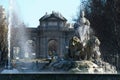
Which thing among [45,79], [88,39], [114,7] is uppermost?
[114,7]

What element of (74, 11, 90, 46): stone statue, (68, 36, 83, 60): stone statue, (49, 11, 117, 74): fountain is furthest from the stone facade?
(68, 36, 83, 60): stone statue

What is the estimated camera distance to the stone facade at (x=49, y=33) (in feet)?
441

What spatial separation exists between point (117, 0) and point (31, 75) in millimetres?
41402

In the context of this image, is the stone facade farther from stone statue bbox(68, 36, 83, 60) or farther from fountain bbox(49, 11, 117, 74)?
stone statue bbox(68, 36, 83, 60)

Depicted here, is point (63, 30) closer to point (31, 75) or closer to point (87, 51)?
point (87, 51)

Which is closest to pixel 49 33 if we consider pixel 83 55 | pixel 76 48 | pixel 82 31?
pixel 82 31

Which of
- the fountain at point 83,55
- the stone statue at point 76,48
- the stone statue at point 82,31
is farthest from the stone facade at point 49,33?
the stone statue at point 76,48

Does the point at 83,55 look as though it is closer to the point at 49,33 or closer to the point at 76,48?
the point at 76,48

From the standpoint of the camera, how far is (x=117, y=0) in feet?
188

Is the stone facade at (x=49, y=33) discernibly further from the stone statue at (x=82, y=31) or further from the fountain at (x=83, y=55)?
the fountain at (x=83, y=55)

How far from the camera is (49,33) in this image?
13488 cm

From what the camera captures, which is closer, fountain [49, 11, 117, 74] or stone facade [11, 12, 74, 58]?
fountain [49, 11, 117, 74]

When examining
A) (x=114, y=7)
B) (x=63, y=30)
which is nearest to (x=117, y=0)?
(x=114, y=7)

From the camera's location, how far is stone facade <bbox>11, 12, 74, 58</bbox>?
134375 millimetres
